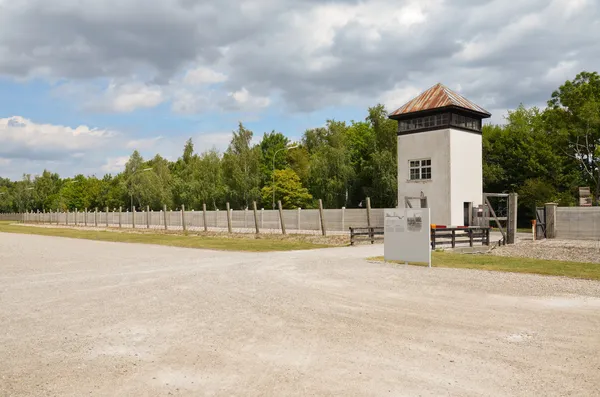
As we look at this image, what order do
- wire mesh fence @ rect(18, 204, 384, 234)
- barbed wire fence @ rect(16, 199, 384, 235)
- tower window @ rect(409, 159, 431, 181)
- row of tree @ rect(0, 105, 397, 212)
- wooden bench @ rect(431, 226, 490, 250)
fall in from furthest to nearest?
row of tree @ rect(0, 105, 397, 212)
wire mesh fence @ rect(18, 204, 384, 234)
barbed wire fence @ rect(16, 199, 384, 235)
tower window @ rect(409, 159, 431, 181)
wooden bench @ rect(431, 226, 490, 250)

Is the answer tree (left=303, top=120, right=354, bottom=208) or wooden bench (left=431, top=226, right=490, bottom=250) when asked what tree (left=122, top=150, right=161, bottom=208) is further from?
wooden bench (left=431, top=226, right=490, bottom=250)

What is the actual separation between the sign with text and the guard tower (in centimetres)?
1924

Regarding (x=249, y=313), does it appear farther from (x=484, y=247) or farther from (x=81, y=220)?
(x=81, y=220)

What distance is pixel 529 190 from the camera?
4728 cm

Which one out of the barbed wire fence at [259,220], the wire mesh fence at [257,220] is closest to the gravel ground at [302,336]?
the barbed wire fence at [259,220]

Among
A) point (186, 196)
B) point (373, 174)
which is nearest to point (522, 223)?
point (373, 174)

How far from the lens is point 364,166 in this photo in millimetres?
62531

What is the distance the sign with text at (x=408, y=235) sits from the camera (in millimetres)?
15805

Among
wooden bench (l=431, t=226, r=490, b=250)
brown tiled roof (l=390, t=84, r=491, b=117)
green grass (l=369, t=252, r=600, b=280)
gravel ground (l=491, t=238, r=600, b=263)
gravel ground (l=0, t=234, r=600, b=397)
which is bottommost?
gravel ground (l=491, t=238, r=600, b=263)

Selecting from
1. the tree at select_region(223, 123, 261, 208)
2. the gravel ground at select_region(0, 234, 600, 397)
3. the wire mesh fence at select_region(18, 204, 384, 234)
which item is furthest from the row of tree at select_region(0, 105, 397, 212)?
the gravel ground at select_region(0, 234, 600, 397)

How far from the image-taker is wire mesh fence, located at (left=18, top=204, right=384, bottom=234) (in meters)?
38.9

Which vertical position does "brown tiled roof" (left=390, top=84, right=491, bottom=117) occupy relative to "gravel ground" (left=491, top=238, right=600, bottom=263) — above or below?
above

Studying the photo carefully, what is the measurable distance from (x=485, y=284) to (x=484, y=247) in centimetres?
1041

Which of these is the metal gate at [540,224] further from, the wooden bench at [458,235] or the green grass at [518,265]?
the green grass at [518,265]
